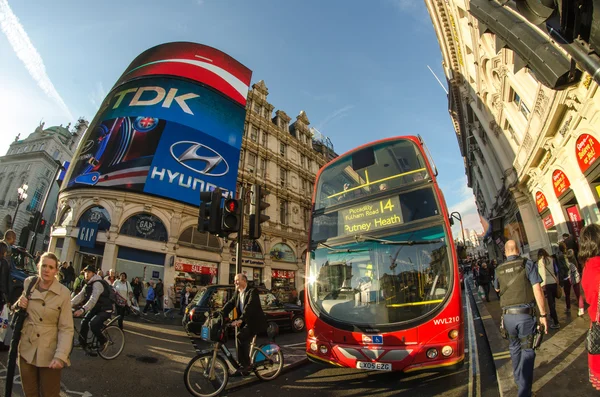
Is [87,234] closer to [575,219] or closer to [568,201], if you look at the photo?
[575,219]

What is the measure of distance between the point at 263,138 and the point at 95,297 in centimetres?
2300

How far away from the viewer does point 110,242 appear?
52.4ft

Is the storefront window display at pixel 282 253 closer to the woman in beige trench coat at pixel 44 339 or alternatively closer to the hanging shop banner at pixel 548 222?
the hanging shop banner at pixel 548 222

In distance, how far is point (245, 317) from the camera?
14.1 feet

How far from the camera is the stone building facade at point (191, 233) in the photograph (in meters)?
16.5

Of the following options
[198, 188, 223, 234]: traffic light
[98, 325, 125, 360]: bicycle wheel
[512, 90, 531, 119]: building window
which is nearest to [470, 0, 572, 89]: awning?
[198, 188, 223, 234]: traffic light

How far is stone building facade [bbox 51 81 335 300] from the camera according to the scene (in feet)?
54.0

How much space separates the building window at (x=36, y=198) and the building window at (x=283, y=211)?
47.6 meters

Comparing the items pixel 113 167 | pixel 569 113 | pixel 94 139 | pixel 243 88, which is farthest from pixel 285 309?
pixel 243 88

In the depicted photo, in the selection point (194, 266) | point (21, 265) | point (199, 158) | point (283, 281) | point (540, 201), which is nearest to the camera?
point (21, 265)

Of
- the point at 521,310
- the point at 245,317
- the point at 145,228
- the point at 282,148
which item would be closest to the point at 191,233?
the point at 145,228

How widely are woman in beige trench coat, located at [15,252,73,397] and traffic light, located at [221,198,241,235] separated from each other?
2.69 metres

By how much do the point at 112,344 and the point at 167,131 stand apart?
16555 millimetres

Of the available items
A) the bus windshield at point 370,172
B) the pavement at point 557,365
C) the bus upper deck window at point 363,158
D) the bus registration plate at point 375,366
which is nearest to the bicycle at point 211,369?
the bus registration plate at point 375,366
